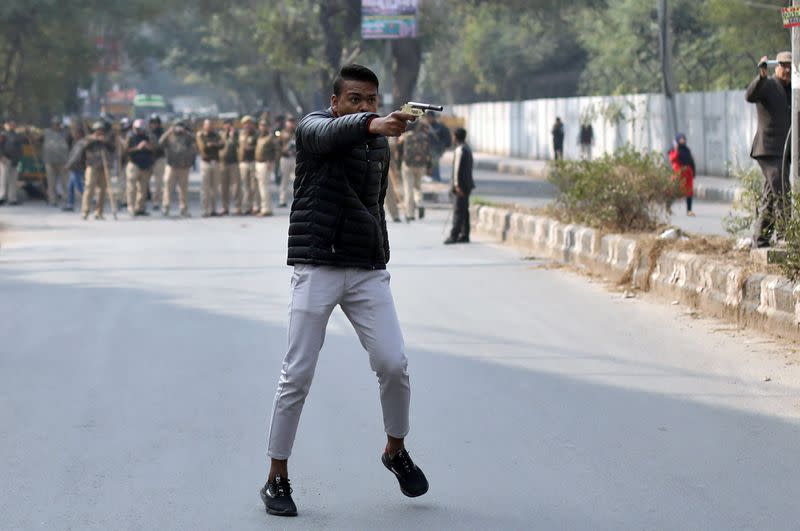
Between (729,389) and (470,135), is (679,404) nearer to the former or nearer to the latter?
(729,389)

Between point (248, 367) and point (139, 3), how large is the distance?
3248cm

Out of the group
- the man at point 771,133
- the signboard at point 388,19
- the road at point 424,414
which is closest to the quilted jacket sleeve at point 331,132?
the road at point 424,414

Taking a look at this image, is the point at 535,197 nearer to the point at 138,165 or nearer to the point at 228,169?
the point at 228,169

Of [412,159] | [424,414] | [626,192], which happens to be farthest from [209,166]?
[424,414]

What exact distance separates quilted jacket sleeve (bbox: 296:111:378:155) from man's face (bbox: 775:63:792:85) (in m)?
7.67

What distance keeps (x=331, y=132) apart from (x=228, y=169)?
68.8ft

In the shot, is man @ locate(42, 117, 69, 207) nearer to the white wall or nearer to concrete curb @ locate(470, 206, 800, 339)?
the white wall

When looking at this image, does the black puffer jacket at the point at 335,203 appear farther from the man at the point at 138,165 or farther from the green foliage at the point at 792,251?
the man at the point at 138,165

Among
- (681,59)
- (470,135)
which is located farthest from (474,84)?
A: (681,59)

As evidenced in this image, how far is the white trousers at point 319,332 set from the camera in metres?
5.54

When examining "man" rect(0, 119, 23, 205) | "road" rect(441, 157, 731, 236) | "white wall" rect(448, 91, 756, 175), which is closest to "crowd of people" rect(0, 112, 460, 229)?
"man" rect(0, 119, 23, 205)

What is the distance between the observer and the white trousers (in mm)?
5543

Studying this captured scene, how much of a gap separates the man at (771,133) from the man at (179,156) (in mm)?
14938

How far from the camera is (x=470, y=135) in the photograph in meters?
68.6
